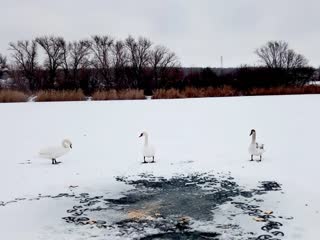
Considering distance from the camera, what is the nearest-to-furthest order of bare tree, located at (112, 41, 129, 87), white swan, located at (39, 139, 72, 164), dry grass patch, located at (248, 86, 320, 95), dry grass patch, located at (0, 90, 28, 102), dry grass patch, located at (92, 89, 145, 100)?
white swan, located at (39, 139, 72, 164) → dry grass patch, located at (0, 90, 28, 102) → dry grass patch, located at (92, 89, 145, 100) → dry grass patch, located at (248, 86, 320, 95) → bare tree, located at (112, 41, 129, 87)

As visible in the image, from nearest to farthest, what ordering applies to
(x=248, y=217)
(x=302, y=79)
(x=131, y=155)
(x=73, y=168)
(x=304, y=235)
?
1. (x=304, y=235)
2. (x=248, y=217)
3. (x=73, y=168)
4. (x=131, y=155)
5. (x=302, y=79)

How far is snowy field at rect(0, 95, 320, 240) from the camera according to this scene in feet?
16.9

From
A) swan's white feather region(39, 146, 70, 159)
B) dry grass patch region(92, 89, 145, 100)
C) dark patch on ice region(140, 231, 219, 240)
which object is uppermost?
dry grass patch region(92, 89, 145, 100)

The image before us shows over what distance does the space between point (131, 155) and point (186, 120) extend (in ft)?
20.2

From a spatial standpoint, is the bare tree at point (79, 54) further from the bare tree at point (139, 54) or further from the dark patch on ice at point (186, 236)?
the dark patch on ice at point (186, 236)

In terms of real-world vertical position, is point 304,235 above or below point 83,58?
below

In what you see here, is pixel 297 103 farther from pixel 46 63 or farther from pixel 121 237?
pixel 46 63

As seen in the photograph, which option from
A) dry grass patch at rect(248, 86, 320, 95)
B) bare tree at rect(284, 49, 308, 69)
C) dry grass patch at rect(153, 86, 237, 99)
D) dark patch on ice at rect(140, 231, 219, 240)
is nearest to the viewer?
dark patch on ice at rect(140, 231, 219, 240)

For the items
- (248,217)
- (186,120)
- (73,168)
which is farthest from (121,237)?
(186,120)

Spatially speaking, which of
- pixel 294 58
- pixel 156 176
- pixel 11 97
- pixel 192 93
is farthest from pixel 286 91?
pixel 294 58

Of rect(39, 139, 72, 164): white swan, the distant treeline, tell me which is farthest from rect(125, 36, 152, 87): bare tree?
rect(39, 139, 72, 164): white swan

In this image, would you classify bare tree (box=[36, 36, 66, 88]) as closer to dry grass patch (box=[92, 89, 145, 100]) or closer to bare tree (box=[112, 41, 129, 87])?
bare tree (box=[112, 41, 129, 87])

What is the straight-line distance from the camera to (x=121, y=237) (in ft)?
15.6

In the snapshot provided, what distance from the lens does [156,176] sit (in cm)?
770
